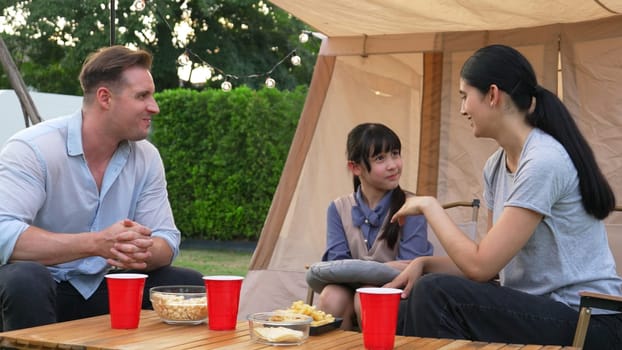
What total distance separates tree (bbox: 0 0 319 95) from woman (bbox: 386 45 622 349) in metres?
12.6

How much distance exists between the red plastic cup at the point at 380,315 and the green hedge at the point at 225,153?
7.95m

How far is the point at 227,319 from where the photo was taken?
240 cm

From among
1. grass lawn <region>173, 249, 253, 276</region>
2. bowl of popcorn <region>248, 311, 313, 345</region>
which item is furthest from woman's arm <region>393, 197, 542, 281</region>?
grass lawn <region>173, 249, 253, 276</region>

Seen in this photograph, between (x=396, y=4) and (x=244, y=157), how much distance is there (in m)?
6.07

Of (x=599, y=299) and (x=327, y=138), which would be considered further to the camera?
(x=327, y=138)

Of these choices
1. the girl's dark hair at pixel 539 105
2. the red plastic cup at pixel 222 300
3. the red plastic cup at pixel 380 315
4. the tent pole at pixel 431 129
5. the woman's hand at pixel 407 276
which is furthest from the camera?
the tent pole at pixel 431 129

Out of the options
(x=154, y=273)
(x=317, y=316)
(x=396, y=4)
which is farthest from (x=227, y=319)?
(x=396, y=4)

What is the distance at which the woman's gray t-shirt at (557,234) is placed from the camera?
99.6 inches

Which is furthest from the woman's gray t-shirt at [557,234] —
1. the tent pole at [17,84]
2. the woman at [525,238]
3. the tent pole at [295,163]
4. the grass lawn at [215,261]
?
the grass lawn at [215,261]

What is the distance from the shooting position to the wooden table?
2191 millimetres

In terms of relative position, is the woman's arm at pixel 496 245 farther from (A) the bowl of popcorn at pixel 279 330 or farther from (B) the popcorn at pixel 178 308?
(B) the popcorn at pixel 178 308

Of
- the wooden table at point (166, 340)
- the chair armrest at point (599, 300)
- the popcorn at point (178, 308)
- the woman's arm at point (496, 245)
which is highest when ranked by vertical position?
the woman's arm at point (496, 245)

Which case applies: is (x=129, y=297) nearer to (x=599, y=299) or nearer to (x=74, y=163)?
(x=74, y=163)

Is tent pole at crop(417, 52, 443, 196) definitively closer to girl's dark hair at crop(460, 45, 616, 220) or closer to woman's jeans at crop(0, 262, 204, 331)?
girl's dark hair at crop(460, 45, 616, 220)
